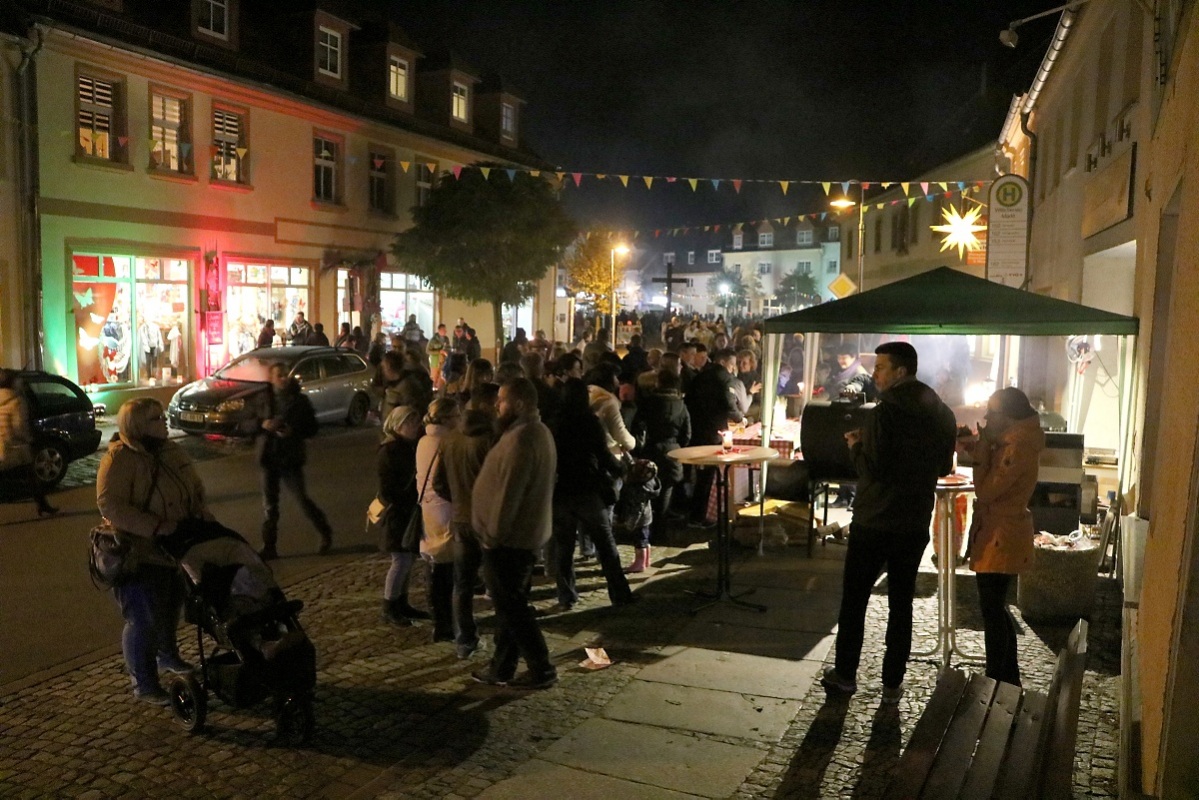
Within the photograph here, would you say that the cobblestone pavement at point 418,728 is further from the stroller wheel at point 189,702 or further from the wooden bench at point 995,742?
the wooden bench at point 995,742

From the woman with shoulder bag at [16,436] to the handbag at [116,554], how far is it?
591 cm

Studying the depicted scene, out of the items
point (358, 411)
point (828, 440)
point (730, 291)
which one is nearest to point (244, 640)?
point (828, 440)

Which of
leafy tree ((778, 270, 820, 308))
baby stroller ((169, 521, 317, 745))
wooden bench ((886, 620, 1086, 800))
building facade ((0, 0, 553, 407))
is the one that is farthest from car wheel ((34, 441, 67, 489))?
leafy tree ((778, 270, 820, 308))

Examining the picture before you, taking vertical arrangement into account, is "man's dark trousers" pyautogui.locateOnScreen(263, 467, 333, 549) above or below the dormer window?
below

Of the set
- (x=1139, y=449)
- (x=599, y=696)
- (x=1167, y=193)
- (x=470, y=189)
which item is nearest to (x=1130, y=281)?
(x=1139, y=449)

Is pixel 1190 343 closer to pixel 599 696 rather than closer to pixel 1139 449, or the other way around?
pixel 599 696

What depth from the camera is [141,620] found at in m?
5.65

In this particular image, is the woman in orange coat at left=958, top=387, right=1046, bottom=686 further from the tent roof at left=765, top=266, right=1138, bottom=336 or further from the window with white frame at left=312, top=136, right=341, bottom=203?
the window with white frame at left=312, top=136, right=341, bottom=203

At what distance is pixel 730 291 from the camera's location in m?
99.1

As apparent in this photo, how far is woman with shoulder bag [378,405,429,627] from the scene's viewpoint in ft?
23.7

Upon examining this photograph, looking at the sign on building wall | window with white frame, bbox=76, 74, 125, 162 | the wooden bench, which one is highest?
window with white frame, bbox=76, 74, 125, 162

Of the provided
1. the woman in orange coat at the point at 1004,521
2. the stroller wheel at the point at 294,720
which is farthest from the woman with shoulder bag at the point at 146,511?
the woman in orange coat at the point at 1004,521

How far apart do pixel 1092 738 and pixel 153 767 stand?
475 cm

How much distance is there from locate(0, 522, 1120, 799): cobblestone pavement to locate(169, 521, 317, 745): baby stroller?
198 mm
